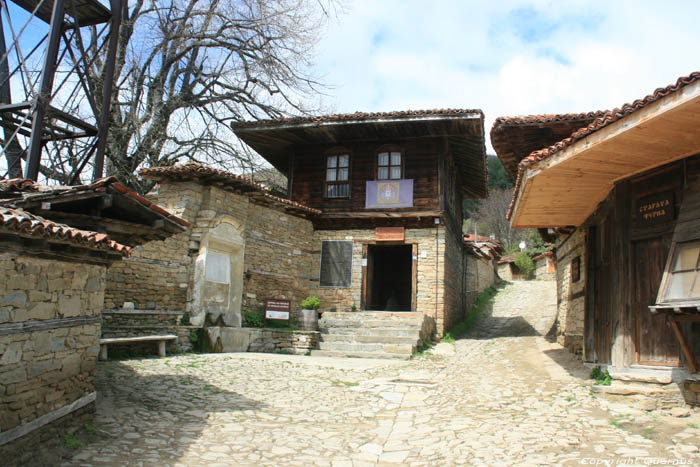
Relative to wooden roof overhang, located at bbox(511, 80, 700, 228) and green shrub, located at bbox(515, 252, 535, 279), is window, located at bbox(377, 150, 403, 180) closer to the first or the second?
wooden roof overhang, located at bbox(511, 80, 700, 228)

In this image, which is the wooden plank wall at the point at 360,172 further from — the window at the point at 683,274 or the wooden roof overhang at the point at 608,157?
the window at the point at 683,274

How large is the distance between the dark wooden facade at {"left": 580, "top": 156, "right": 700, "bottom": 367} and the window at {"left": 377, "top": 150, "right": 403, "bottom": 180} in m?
7.50

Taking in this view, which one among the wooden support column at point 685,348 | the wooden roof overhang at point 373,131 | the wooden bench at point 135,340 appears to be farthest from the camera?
the wooden roof overhang at point 373,131

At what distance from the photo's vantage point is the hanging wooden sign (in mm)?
6289

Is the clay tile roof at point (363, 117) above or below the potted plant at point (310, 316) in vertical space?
above

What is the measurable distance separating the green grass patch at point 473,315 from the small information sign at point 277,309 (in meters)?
4.18

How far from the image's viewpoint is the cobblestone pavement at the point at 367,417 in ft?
15.9

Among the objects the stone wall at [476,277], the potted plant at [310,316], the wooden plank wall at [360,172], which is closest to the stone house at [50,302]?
the potted plant at [310,316]

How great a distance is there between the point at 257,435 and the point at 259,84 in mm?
13338

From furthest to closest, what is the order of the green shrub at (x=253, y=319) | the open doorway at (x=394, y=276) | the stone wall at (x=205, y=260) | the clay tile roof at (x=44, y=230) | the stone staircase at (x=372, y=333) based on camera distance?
1. the open doorway at (x=394, y=276)
2. the green shrub at (x=253, y=319)
3. the stone staircase at (x=372, y=333)
4. the stone wall at (x=205, y=260)
5. the clay tile roof at (x=44, y=230)

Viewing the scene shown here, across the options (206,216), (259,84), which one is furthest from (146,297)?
(259,84)

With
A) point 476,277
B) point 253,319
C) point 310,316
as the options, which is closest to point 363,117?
point 310,316

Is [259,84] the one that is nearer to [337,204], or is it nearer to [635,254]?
[337,204]

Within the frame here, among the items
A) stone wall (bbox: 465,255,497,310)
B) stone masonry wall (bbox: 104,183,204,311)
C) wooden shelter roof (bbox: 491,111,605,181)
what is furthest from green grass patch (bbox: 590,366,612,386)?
stone wall (bbox: 465,255,497,310)
